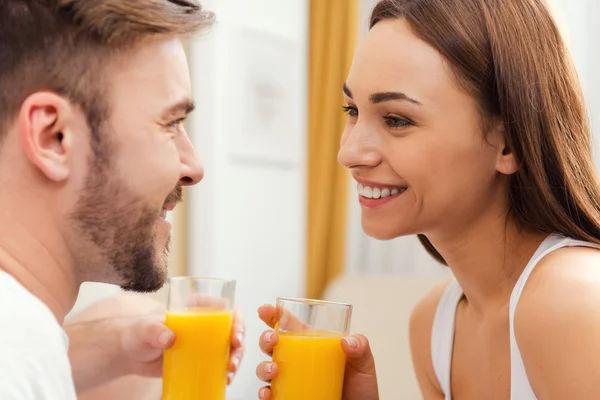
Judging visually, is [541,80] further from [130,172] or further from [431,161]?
[130,172]

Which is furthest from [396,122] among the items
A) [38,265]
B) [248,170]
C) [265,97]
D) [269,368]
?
[265,97]

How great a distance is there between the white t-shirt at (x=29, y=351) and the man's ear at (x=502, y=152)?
1.00 metres

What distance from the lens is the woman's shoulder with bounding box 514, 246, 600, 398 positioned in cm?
129

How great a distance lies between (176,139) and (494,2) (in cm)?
75

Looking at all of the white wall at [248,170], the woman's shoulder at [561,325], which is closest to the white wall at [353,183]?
the white wall at [248,170]

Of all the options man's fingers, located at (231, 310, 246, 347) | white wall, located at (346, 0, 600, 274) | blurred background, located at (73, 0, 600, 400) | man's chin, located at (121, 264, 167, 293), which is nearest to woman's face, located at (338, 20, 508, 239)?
man's fingers, located at (231, 310, 246, 347)

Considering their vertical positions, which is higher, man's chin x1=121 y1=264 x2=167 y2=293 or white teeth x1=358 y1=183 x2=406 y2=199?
white teeth x1=358 y1=183 x2=406 y2=199

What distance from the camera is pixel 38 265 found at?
119 centimetres

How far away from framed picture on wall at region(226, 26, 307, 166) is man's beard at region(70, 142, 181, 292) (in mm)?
2481

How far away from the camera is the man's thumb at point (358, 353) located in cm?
143

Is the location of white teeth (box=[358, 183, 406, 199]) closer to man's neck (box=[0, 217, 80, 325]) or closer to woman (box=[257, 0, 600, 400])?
woman (box=[257, 0, 600, 400])

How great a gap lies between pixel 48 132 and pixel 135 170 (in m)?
0.17

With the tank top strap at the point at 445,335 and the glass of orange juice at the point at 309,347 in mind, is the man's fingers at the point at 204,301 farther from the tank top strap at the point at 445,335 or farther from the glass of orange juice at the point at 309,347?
the tank top strap at the point at 445,335

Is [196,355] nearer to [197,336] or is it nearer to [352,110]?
[197,336]
